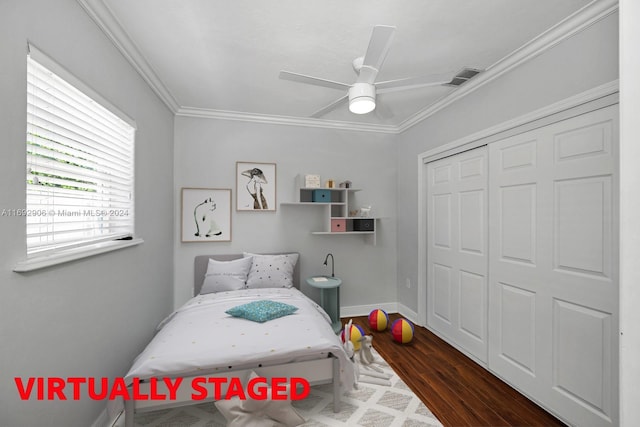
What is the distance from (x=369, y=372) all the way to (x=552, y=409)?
1.25 m

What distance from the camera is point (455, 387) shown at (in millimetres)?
2309

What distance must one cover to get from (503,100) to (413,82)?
3.28 ft

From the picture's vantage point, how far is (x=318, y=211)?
3768 mm

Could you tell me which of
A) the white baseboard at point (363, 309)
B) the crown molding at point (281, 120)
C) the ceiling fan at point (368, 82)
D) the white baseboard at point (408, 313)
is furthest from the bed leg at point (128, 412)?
the white baseboard at point (408, 313)

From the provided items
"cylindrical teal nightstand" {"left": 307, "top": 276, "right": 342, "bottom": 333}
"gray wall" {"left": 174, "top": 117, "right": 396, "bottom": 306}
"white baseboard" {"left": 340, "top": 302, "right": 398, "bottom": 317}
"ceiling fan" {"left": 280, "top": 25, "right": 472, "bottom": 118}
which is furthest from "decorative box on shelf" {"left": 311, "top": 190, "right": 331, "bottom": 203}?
"ceiling fan" {"left": 280, "top": 25, "right": 472, "bottom": 118}

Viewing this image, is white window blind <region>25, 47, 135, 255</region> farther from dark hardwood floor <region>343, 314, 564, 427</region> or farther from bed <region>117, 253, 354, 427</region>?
dark hardwood floor <region>343, 314, 564, 427</region>

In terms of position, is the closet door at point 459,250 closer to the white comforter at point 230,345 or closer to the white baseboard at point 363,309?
the white baseboard at point 363,309

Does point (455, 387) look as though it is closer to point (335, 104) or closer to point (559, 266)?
point (559, 266)

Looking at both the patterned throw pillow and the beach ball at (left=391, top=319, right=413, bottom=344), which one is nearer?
the patterned throw pillow

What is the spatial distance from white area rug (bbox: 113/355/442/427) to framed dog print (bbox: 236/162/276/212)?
2038 millimetres

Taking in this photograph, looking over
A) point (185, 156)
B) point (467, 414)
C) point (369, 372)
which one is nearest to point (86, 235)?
point (185, 156)

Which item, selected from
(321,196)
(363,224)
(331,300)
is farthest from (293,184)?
(331,300)

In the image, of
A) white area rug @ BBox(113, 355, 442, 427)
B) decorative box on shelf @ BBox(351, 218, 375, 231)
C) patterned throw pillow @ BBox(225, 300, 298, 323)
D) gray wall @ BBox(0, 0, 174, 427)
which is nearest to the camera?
gray wall @ BBox(0, 0, 174, 427)

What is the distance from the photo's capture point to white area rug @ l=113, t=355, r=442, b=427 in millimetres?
1919
